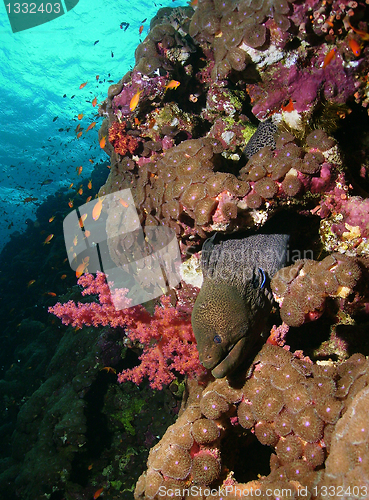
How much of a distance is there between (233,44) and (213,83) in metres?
0.96

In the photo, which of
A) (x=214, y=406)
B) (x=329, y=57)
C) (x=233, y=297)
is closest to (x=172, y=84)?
(x=329, y=57)

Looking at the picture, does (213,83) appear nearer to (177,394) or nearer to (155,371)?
(155,371)

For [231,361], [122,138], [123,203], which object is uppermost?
[122,138]

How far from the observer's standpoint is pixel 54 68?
2708cm

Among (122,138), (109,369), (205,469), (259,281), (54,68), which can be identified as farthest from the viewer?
(54,68)

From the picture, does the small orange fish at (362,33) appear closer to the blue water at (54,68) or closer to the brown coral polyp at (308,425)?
the brown coral polyp at (308,425)

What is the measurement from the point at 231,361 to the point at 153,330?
5.93 feet

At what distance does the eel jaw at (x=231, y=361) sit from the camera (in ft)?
8.44

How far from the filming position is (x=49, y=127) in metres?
30.8

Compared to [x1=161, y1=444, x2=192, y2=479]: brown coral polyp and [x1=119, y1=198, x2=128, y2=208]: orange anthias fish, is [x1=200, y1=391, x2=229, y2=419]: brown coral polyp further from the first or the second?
[x1=119, y1=198, x2=128, y2=208]: orange anthias fish

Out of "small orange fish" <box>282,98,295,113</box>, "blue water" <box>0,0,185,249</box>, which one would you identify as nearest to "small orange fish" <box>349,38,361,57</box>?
"small orange fish" <box>282,98,295,113</box>

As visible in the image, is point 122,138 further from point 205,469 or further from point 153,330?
point 205,469

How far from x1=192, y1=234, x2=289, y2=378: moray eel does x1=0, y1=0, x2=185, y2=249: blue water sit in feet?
69.0

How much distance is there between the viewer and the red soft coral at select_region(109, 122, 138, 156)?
5109 millimetres
